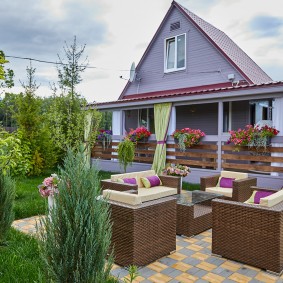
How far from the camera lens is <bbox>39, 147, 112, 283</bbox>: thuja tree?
79.2 inches

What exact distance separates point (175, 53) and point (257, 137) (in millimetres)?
6790

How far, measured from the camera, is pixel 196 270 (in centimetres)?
342

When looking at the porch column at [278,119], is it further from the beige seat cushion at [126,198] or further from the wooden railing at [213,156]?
the beige seat cushion at [126,198]

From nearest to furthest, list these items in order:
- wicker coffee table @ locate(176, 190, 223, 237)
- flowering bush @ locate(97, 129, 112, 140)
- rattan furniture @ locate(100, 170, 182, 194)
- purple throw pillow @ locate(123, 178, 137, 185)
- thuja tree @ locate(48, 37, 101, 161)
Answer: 1. wicker coffee table @ locate(176, 190, 223, 237)
2. rattan furniture @ locate(100, 170, 182, 194)
3. purple throw pillow @ locate(123, 178, 137, 185)
4. thuja tree @ locate(48, 37, 101, 161)
5. flowering bush @ locate(97, 129, 112, 140)

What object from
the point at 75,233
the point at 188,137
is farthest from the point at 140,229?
the point at 188,137

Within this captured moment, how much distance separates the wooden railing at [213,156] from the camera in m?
7.73

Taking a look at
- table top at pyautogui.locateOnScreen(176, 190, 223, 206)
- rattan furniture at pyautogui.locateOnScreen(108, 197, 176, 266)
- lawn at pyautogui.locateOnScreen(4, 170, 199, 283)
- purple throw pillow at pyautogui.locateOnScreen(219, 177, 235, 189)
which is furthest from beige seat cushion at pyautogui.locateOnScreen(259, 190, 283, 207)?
purple throw pillow at pyautogui.locateOnScreen(219, 177, 235, 189)

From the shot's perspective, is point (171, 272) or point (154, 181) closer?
point (171, 272)

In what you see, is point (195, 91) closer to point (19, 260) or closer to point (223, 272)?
point (223, 272)

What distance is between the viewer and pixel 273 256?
333 centimetres

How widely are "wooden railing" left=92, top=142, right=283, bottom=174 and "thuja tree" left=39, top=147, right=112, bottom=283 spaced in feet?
22.3

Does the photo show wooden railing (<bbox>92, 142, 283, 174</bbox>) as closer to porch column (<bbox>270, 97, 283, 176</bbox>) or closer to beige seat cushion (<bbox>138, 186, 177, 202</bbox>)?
porch column (<bbox>270, 97, 283, 176</bbox>)

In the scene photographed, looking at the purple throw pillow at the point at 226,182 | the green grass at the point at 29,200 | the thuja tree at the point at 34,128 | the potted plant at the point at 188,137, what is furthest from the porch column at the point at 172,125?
the thuja tree at the point at 34,128

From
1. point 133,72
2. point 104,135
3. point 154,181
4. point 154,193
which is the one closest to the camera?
point 154,193
